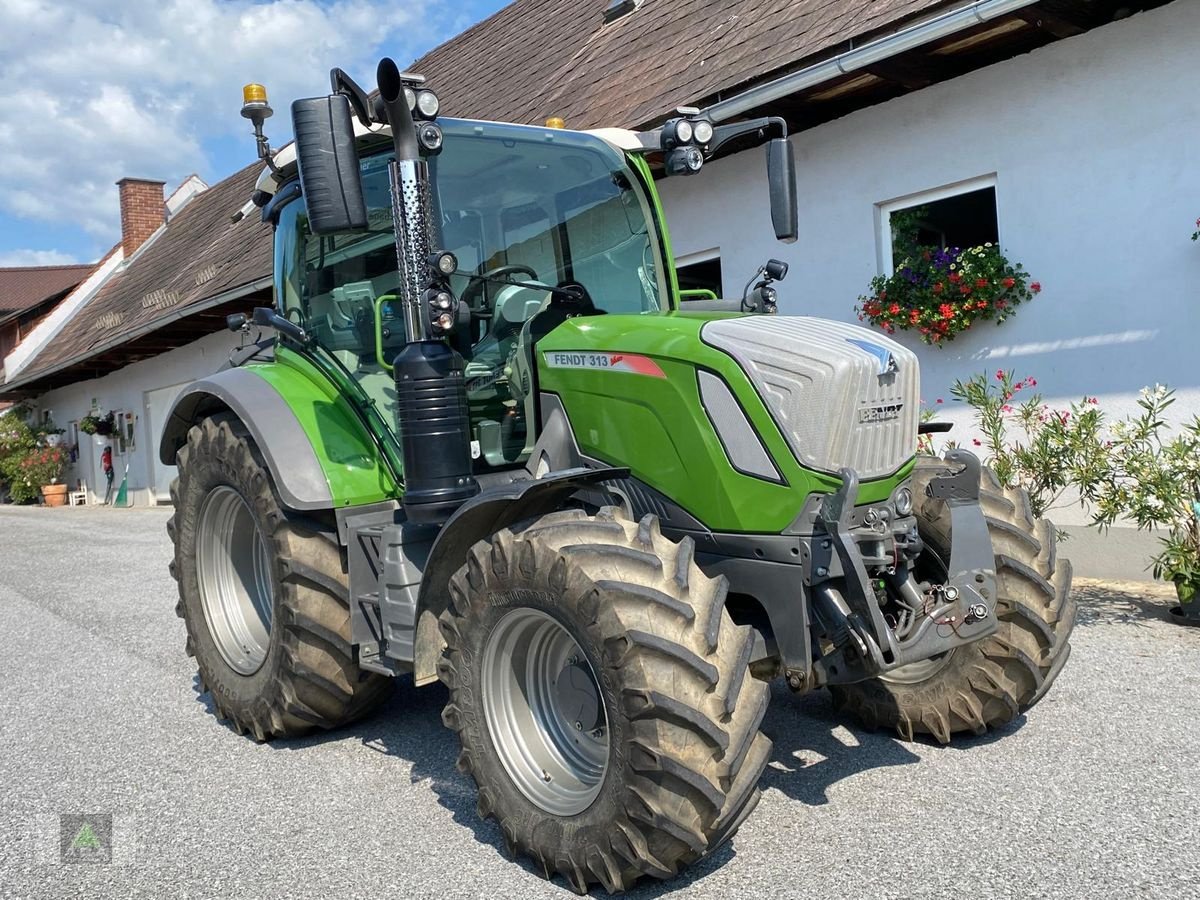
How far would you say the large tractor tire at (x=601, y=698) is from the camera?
2.58m

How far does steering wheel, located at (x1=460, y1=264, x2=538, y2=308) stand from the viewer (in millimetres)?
3713

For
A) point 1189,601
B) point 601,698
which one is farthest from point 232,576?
point 1189,601

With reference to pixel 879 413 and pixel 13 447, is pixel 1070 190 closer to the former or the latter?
pixel 879 413

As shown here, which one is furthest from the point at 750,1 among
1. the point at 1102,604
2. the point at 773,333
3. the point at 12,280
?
the point at 12,280

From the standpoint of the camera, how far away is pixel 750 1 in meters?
9.22

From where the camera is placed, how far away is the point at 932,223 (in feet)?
25.9

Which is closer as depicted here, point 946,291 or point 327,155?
point 327,155

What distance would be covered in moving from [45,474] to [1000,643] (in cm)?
2466

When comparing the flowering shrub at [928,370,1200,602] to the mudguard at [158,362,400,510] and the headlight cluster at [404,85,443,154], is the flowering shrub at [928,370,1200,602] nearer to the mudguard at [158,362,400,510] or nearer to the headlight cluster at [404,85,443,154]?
the mudguard at [158,362,400,510]

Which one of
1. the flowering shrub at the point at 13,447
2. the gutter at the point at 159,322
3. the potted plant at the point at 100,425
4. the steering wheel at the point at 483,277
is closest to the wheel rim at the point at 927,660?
the steering wheel at the point at 483,277

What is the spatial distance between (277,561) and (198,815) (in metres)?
0.90

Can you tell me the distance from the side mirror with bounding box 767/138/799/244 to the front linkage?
3.62 feet

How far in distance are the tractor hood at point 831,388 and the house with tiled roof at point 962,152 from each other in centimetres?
283

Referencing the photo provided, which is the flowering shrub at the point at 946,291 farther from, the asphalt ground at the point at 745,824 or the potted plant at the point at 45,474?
the potted plant at the point at 45,474
